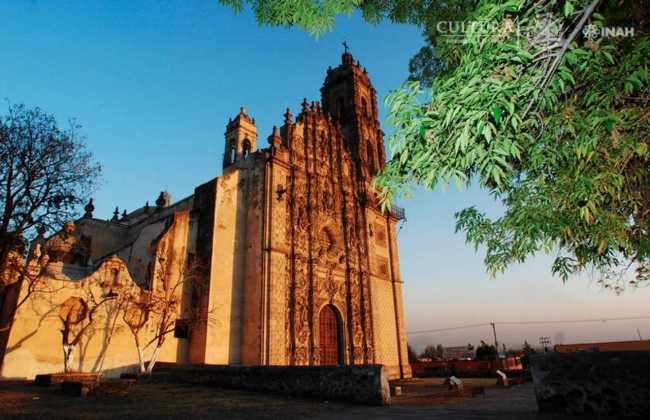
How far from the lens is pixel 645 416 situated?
6730mm

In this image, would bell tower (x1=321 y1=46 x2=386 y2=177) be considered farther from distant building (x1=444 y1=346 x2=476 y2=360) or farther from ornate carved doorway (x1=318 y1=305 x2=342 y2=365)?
distant building (x1=444 y1=346 x2=476 y2=360)

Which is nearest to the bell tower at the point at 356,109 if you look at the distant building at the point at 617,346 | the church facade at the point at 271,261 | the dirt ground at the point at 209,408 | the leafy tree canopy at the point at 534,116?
the church facade at the point at 271,261

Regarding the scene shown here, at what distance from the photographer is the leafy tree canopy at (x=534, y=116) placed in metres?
3.39

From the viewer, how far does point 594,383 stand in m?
7.43

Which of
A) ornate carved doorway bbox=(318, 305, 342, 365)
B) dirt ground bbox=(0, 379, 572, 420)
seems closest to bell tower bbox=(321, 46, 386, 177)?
ornate carved doorway bbox=(318, 305, 342, 365)

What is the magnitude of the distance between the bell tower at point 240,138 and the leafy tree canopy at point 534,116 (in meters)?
22.1

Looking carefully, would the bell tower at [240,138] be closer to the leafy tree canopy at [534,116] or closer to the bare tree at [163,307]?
the bare tree at [163,307]

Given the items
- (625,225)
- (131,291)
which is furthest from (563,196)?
(131,291)

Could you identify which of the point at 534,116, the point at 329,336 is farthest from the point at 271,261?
the point at 534,116

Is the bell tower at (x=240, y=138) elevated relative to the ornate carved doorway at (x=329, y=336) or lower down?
elevated

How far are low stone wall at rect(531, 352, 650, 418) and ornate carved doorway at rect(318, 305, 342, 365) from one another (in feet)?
48.5

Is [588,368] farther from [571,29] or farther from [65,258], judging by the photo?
[65,258]

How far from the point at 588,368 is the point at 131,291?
651 inches

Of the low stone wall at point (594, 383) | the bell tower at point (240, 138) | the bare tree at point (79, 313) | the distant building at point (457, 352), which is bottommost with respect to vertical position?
the distant building at point (457, 352)
